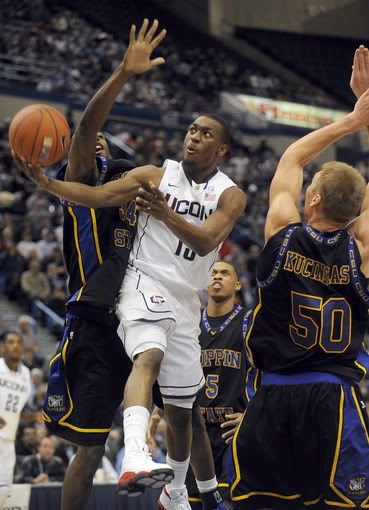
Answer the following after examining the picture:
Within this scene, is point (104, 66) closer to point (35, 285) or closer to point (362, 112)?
point (35, 285)

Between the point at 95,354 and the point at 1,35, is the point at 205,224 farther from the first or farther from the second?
the point at 1,35

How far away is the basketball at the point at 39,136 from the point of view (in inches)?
197

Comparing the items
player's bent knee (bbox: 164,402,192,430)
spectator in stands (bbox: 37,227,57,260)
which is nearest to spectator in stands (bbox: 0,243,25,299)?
spectator in stands (bbox: 37,227,57,260)

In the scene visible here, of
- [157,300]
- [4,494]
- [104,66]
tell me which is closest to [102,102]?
[157,300]

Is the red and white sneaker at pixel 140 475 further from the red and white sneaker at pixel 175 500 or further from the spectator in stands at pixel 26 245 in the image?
the spectator in stands at pixel 26 245

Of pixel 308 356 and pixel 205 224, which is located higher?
pixel 205 224

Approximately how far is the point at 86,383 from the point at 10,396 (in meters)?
3.80

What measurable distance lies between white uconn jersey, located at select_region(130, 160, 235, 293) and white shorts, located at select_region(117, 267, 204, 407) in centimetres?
7

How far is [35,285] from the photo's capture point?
47.8 feet

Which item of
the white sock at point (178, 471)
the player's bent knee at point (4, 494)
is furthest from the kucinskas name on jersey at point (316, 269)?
the player's bent knee at point (4, 494)

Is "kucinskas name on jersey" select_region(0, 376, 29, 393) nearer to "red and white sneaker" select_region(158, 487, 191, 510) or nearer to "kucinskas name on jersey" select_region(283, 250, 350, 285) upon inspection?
"red and white sneaker" select_region(158, 487, 191, 510)

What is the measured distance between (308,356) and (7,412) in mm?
4983

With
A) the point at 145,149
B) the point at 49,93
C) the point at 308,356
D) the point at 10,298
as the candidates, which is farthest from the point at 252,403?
the point at 49,93

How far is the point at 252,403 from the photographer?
15.4ft
